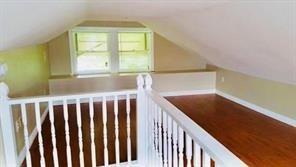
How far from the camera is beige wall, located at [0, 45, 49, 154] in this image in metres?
2.75

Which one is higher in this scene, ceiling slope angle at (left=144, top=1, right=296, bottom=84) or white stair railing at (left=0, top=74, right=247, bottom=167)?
ceiling slope angle at (left=144, top=1, right=296, bottom=84)

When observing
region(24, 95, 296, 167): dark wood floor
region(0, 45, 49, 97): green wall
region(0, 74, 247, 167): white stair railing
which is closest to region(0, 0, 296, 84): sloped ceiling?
region(0, 45, 49, 97): green wall

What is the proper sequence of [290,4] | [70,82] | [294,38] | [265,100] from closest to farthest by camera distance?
[290,4]
[294,38]
[265,100]
[70,82]

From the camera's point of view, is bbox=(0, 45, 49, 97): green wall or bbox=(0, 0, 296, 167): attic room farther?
bbox=(0, 45, 49, 97): green wall

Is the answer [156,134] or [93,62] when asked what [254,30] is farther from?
[93,62]

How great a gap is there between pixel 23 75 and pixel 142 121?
71.7 inches

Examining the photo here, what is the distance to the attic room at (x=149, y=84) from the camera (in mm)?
1846

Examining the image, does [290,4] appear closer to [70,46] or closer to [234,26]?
[234,26]

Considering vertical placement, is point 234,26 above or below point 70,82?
above

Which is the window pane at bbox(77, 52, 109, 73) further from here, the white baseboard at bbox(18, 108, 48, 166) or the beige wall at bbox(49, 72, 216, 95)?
the white baseboard at bbox(18, 108, 48, 166)

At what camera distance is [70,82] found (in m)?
5.39

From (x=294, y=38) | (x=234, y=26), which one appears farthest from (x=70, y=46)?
(x=294, y=38)

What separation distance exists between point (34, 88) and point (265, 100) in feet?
13.3

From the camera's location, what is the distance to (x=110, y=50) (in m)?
5.83
